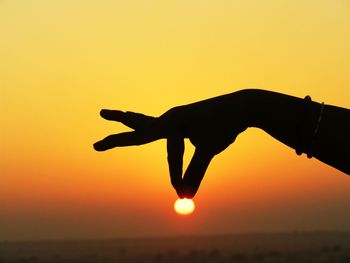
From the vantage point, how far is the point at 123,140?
11.2 ft

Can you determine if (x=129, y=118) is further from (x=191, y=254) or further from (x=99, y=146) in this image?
(x=191, y=254)

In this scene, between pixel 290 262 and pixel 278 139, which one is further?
pixel 290 262

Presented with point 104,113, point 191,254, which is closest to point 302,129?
point 104,113

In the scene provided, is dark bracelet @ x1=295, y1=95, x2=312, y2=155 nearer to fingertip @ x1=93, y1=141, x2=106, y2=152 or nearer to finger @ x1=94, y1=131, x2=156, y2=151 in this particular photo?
finger @ x1=94, y1=131, x2=156, y2=151

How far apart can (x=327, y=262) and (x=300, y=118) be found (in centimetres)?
7520

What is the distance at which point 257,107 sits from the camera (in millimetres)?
3436

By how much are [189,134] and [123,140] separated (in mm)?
280

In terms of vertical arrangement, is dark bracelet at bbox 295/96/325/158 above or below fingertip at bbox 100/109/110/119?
below

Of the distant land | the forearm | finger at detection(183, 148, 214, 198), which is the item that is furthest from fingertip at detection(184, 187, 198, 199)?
the distant land

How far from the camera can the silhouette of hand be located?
338 centimetres

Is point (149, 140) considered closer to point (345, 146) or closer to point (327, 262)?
point (345, 146)

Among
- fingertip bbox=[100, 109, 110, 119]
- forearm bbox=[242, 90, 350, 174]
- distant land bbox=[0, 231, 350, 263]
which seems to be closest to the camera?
forearm bbox=[242, 90, 350, 174]

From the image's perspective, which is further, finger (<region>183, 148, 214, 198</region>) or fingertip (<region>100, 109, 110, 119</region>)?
fingertip (<region>100, 109, 110, 119</region>)

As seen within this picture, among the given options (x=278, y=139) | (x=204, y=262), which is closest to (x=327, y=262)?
(x=204, y=262)
